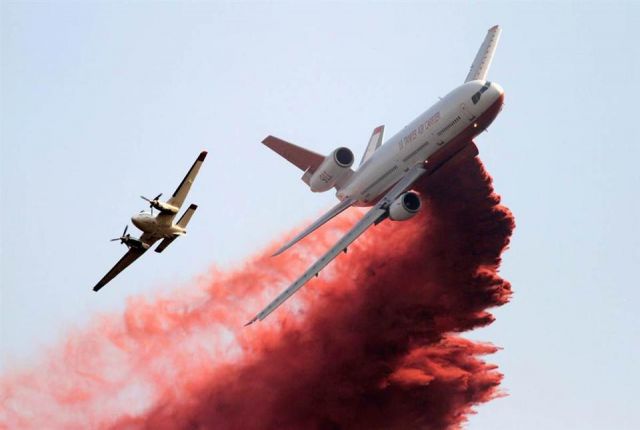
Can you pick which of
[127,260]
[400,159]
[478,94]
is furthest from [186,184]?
[478,94]

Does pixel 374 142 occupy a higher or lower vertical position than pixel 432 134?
higher

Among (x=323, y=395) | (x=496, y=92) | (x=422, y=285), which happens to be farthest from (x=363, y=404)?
(x=496, y=92)

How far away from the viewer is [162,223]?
7981cm

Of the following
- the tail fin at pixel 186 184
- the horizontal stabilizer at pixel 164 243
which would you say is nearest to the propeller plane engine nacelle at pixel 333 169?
the tail fin at pixel 186 184

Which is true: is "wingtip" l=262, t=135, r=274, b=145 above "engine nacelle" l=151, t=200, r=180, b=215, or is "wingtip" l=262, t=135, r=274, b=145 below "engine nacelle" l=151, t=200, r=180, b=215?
above

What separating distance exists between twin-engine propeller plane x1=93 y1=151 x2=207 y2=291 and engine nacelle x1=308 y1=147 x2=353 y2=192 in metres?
7.22

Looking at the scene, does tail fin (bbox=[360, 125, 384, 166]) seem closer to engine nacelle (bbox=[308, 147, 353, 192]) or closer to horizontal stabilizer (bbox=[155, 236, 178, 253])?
engine nacelle (bbox=[308, 147, 353, 192])

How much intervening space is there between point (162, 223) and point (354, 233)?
11337mm

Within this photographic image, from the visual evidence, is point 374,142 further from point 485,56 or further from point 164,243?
point 164,243

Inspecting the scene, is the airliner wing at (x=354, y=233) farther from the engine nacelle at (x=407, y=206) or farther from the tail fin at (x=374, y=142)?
the tail fin at (x=374, y=142)

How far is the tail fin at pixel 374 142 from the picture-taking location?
8788 centimetres

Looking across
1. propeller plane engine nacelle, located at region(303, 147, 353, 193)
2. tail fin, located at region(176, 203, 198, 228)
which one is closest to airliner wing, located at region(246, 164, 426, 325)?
propeller plane engine nacelle, located at region(303, 147, 353, 193)

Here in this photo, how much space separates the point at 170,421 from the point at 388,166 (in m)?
20.1

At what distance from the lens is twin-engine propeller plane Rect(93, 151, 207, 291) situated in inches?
3127
